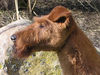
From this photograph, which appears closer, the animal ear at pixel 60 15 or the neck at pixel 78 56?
the animal ear at pixel 60 15

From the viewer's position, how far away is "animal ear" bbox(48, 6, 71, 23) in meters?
2.68

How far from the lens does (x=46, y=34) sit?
2832 millimetres

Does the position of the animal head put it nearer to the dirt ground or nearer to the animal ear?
the animal ear

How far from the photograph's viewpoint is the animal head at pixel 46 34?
9.09 feet

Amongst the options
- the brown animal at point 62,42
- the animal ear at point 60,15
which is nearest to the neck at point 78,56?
the brown animal at point 62,42

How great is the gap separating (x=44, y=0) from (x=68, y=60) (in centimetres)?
663

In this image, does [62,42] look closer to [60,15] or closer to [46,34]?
[46,34]

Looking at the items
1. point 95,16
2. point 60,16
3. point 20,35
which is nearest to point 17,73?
point 20,35

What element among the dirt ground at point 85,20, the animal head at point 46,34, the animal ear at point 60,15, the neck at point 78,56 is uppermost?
the animal ear at point 60,15

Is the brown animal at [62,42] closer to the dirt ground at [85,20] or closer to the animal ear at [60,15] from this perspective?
the animal ear at [60,15]

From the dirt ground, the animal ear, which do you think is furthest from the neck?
the dirt ground

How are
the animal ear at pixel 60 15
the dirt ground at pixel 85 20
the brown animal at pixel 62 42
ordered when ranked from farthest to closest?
the dirt ground at pixel 85 20 < the brown animal at pixel 62 42 < the animal ear at pixel 60 15

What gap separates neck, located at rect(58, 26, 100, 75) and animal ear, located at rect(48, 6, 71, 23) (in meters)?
0.23

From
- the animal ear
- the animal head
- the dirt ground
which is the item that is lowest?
the dirt ground
